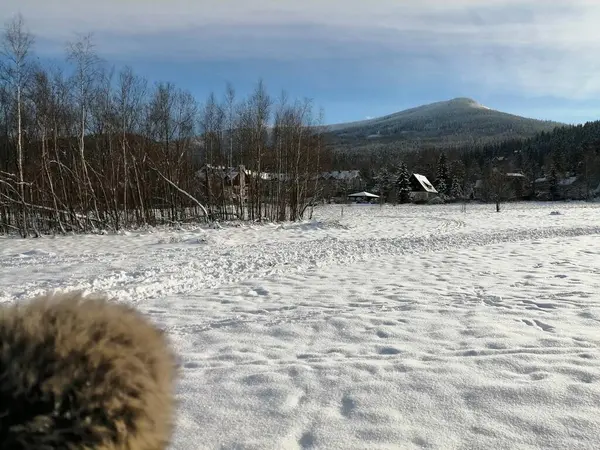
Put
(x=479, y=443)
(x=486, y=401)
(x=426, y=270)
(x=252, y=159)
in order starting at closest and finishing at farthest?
(x=479, y=443), (x=486, y=401), (x=426, y=270), (x=252, y=159)

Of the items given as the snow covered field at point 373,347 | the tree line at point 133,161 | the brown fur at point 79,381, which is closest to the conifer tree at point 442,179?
the tree line at point 133,161

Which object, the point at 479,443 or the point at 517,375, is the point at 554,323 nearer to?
the point at 517,375

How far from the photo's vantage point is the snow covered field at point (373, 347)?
3070 millimetres

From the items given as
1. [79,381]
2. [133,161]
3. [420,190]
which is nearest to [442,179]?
[420,190]

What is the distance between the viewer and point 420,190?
290 ft

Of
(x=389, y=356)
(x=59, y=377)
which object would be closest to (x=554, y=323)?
(x=389, y=356)

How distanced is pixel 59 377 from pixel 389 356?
146 inches

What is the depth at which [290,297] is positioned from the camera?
302 inches

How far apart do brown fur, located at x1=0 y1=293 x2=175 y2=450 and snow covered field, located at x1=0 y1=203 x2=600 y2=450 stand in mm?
1692

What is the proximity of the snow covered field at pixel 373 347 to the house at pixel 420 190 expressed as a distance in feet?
254

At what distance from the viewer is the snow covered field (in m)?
3.07

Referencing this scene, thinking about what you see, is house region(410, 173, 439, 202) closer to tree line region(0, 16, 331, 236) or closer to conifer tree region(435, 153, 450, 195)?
conifer tree region(435, 153, 450, 195)

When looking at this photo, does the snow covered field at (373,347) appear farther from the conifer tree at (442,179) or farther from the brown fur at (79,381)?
the conifer tree at (442,179)

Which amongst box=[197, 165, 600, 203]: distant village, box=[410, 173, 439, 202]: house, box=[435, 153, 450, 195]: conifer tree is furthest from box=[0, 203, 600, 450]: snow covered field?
box=[435, 153, 450, 195]: conifer tree
